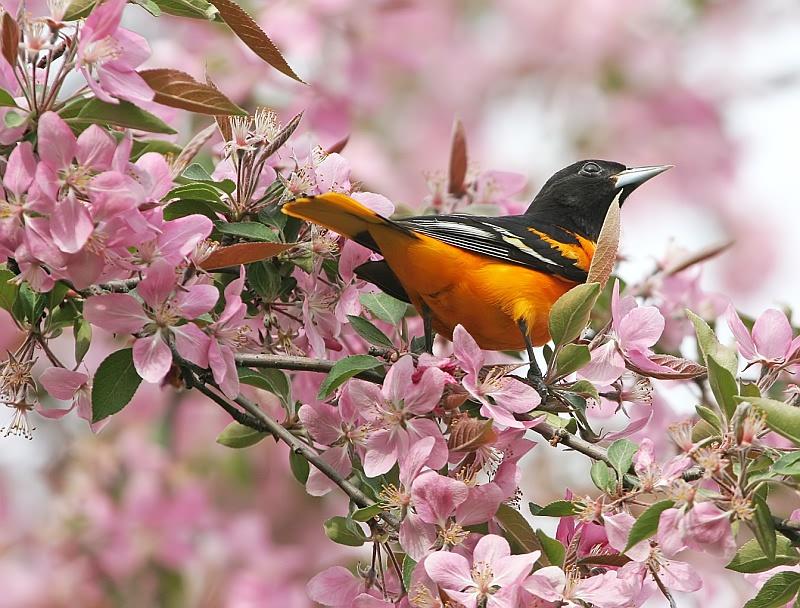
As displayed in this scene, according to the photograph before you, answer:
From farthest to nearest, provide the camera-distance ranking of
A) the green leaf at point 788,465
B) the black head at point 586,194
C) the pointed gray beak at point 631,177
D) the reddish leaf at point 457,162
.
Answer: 1. the black head at point 586,194
2. the pointed gray beak at point 631,177
3. the reddish leaf at point 457,162
4. the green leaf at point 788,465

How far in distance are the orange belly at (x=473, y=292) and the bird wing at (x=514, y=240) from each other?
0.03 metres

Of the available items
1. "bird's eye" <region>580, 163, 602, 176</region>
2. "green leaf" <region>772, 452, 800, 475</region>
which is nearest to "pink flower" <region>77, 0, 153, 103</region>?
"green leaf" <region>772, 452, 800, 475</region>

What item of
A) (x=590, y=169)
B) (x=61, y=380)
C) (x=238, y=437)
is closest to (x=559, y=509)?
(x=238, y=437)

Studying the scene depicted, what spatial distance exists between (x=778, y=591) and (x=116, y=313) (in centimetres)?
128

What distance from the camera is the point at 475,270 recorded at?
2848mm

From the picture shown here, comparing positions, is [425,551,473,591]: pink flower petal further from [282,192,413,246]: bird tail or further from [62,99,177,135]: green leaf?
[62,99,177,135]: green leaf

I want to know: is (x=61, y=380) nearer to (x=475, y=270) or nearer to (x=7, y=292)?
(x=7, y=292)

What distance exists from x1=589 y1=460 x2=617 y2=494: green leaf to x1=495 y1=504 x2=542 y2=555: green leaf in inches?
6.2

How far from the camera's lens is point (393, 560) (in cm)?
203

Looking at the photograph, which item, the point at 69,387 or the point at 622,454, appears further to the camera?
the point at 69,387

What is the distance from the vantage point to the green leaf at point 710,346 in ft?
6.52

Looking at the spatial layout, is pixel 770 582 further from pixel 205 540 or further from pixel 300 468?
pixel 205 540

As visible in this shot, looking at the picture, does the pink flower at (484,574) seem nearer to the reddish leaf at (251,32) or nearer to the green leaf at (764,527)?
the green leaf at (764,527)

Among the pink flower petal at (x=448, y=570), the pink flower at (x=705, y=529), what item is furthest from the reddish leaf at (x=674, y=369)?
the pink flower petal at (x=448, y=570)
